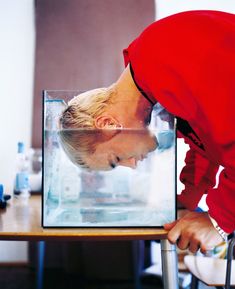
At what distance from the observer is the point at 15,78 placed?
2.49 meters

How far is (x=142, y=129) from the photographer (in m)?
0.76

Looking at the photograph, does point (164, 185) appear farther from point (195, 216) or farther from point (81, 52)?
point (81, 52)

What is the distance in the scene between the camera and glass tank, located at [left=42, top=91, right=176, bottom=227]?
0.76m

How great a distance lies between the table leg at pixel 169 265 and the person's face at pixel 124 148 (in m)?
0.20

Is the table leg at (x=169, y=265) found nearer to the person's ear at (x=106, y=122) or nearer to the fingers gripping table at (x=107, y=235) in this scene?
the fingers gripping table at (x=107, y=235)

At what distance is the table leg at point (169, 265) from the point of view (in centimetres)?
77

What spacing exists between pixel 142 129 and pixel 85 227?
257 millimetres

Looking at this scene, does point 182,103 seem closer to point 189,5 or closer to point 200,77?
point 200,77

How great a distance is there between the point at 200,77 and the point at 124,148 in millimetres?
216

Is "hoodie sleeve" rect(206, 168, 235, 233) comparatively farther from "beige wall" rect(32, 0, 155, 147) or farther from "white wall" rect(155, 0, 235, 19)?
"white wall" rect(155, 0, 235, 19)

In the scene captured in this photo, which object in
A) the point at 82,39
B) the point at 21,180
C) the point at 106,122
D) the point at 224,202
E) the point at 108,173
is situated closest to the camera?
the point at 224,202

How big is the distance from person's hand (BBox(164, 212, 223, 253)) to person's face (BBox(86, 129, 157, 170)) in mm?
169

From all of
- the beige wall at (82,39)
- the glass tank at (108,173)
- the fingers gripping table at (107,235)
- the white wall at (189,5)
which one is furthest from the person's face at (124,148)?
the white wall at (189,5)

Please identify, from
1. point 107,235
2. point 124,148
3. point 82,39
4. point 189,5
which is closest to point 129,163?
point 124,148
